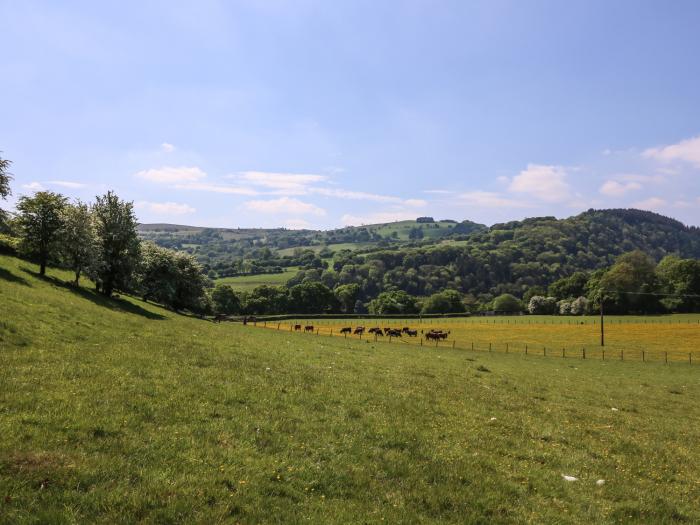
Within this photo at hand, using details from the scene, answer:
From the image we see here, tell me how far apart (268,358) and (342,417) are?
457 inches

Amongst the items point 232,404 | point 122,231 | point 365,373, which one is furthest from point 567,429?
point 122,231

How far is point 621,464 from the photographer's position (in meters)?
13.5

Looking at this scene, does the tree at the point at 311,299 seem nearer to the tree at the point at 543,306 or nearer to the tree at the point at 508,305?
the tree at the point at 508,305

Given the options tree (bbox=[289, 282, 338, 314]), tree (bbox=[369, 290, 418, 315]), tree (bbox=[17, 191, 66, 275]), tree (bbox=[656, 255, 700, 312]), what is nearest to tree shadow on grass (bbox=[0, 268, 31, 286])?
tree (bbox=[17, 191, 66, 275])

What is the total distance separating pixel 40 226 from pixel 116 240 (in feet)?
26.8

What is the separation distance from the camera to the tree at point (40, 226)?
45594mm

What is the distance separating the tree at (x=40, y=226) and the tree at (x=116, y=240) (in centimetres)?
517

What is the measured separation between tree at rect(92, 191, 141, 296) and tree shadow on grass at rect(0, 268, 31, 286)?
491 inches

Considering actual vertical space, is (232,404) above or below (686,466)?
above

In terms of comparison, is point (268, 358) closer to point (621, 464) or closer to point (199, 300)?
point (621, 464)

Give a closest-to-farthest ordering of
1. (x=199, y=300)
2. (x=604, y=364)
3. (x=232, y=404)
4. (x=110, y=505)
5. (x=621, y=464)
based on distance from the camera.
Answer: (x=110, y=505) → (x=621, y=464) → (x=232, y=404) → (x=604, y=364) → (x=199, y=300)

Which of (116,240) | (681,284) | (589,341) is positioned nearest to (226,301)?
(116,240)

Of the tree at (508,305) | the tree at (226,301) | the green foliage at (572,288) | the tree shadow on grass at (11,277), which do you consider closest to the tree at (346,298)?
the tree at (226,301)

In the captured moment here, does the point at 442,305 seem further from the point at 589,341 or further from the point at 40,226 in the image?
the point at 40,226
